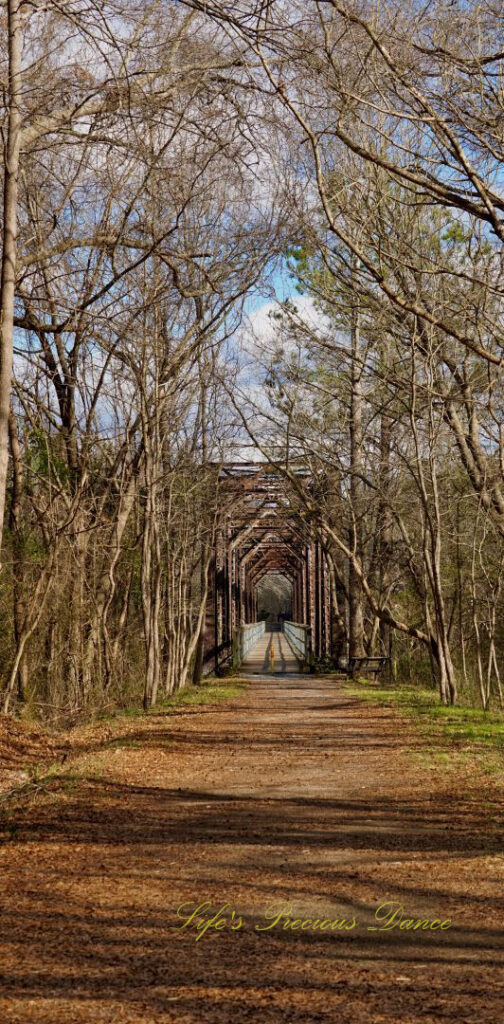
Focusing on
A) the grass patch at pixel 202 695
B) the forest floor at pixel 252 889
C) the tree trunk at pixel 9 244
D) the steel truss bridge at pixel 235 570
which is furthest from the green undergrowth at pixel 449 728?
the steel truss bridge at pixel 235 570

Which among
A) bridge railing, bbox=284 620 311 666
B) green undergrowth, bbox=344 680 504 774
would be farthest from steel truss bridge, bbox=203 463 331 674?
green undergrowth, bbox=344 680 504 774

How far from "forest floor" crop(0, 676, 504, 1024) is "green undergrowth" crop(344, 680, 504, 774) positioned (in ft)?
0.58

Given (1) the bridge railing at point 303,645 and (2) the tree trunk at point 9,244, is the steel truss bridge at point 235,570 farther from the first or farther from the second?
(2) the tree trunk at point 9,244

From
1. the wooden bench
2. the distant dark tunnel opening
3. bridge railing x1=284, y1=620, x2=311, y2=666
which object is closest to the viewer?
the wooden bench

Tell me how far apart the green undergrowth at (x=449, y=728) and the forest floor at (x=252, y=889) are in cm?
18

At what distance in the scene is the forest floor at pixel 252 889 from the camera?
3463 mm

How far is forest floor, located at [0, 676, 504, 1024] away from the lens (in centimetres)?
346

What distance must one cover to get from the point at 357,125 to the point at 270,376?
28.0 ft

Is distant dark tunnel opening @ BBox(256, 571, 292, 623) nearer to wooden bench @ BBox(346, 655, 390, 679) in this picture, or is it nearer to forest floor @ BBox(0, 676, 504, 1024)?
wooden bench @ BBox(346, 655, 390, 679)

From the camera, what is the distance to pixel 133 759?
9.39m

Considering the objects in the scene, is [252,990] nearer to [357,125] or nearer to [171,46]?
[171,46]

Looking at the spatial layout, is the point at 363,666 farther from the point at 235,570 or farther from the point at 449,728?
the point at 235,570

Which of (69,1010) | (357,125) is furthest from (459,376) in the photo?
(69,1010)

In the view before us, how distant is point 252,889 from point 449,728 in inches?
286
